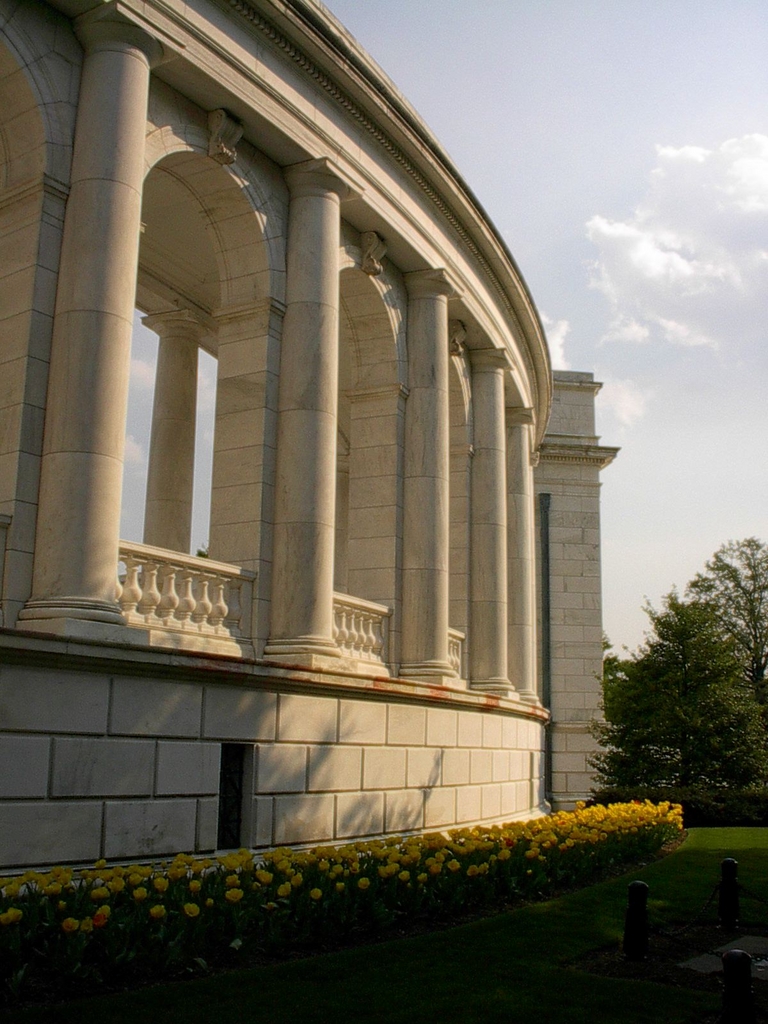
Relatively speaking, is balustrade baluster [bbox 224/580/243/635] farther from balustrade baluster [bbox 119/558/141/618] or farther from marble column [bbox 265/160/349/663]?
balustrade baluster [bbox 119/558/141/618]

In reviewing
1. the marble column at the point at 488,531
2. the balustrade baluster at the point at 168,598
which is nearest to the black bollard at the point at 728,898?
the balustrade baluster at the point at 168,598

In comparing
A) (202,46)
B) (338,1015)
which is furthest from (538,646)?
(338,1015)

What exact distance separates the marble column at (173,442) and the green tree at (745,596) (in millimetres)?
69201

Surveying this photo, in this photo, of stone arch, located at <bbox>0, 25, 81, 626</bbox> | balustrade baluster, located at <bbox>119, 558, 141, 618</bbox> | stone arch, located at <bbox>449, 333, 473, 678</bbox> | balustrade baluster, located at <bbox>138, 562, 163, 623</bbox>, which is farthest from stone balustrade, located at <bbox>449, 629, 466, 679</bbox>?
stone arch, located at <bbox>0, 25, 81, 626</bbox>

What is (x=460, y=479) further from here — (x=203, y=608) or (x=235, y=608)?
(x=203, y=608)

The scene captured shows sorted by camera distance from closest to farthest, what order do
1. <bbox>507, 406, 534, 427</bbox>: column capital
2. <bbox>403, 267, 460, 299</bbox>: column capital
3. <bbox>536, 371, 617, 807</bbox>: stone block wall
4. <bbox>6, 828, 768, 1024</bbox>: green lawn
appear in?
<bbox>6, 828, 768, 1024</bbox>: green lawn → <bbox>403, 267, 460, 299</bbox>: column capital → <bbox>507, 406, 534, 427</bbox>: column capital → <bbox>536, 371, 617, 807</bbox>: stone block wall

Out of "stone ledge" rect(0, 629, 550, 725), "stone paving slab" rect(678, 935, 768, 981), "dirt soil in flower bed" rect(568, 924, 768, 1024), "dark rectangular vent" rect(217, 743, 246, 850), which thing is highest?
"stone ledge" rect(0, 629, 550, 725)

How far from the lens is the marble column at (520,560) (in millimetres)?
39906

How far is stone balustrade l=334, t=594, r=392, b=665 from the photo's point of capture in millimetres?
25781

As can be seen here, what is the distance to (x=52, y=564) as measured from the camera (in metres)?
17.6

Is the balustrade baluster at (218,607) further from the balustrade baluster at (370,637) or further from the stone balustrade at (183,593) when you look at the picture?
the balustrade baluster at (370,637)

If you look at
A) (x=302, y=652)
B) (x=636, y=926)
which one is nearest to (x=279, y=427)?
(x=302, y=652)

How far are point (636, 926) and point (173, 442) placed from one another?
20.8m

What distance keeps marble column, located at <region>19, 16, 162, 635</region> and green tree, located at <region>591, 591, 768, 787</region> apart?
32.7 m
